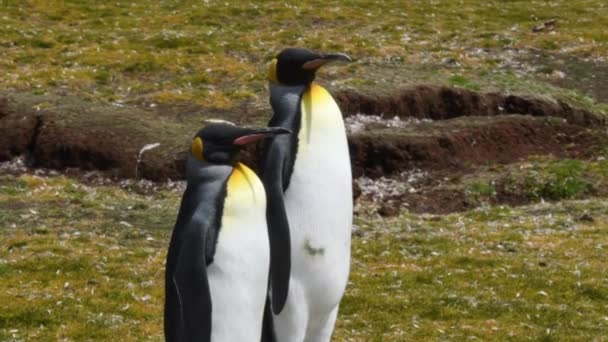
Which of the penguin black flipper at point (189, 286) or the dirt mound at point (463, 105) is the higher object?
the penguin black flipper at point (189, 286)

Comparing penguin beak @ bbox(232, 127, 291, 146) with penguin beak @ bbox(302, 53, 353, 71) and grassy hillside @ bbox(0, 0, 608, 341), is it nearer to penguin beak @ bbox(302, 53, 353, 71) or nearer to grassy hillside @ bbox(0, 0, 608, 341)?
penguin beak @ bbox(302, 53, 353, 71)

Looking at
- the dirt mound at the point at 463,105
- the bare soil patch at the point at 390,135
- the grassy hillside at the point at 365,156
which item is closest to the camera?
the grassy hillside at the point at 365,156

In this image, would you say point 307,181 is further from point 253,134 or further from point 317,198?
point 253,134

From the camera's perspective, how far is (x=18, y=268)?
50.9 feet

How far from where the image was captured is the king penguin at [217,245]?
8.08 meters

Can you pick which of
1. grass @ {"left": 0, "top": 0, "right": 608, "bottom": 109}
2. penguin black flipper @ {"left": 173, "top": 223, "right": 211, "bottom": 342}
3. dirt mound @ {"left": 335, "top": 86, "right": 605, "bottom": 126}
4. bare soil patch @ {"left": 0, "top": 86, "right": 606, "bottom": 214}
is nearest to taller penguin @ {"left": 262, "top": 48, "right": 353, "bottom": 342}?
penguin black flipper @ {"left": 173, "top": 223, "right": 211, "bottom": 342}

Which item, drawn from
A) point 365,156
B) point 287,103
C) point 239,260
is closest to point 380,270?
point 365,156

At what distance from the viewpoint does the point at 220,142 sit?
26.8ft

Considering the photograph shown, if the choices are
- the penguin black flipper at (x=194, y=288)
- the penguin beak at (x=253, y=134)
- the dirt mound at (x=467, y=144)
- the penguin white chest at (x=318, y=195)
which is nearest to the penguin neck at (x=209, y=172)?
the penguin beak at (x=253, y=134)

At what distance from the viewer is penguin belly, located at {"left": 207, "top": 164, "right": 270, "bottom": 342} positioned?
8.11 metres

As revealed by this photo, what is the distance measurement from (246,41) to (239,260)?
25.4 meters

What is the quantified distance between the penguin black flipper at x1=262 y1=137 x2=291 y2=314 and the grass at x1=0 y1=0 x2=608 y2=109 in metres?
16.8

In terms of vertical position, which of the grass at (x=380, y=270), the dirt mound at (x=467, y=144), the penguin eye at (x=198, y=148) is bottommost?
the dirt mound at (x=467, y=144)

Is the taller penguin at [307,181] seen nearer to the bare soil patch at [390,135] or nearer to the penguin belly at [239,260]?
the penguin belly at [239,260]
